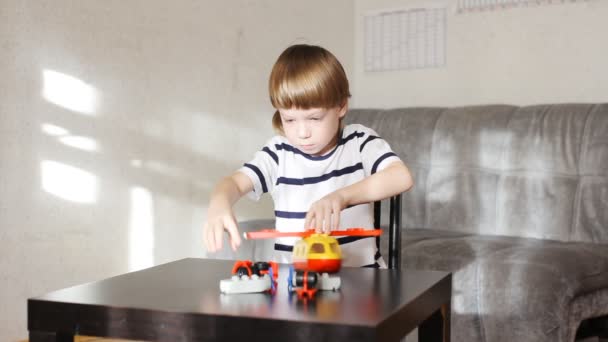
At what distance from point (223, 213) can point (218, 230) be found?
6 cm

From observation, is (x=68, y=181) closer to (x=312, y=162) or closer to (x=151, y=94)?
(x=151, y=94)

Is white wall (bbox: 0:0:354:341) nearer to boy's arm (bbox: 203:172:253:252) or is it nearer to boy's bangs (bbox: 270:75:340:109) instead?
boy's arm (bbox: 203:172:253:252)

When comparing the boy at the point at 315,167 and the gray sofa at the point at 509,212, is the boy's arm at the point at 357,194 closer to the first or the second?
the boy at the point at 315,167

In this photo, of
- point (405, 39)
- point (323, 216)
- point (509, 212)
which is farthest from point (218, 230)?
point (405, 39)

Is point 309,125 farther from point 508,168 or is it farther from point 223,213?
point 508,168

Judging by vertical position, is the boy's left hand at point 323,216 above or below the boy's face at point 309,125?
below

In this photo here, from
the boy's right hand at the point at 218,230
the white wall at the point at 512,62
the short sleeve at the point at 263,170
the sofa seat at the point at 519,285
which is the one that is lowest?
the sofa seat at the point at 519,285

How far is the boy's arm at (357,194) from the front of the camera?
1128 mm

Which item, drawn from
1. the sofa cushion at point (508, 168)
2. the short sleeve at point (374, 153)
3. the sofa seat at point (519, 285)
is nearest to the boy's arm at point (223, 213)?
the short sleeve at point (374, 153)

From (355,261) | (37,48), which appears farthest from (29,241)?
(355,261)

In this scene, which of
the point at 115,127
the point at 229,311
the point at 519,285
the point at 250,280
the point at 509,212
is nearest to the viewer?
the point at 229,311

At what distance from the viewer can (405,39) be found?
3.57 m

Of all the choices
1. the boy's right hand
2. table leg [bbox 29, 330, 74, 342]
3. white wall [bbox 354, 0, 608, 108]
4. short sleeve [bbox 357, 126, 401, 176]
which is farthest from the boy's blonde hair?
white wall [bbox 354, 0, 608, 108]

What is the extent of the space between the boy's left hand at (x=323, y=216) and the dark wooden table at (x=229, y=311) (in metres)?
0.09
